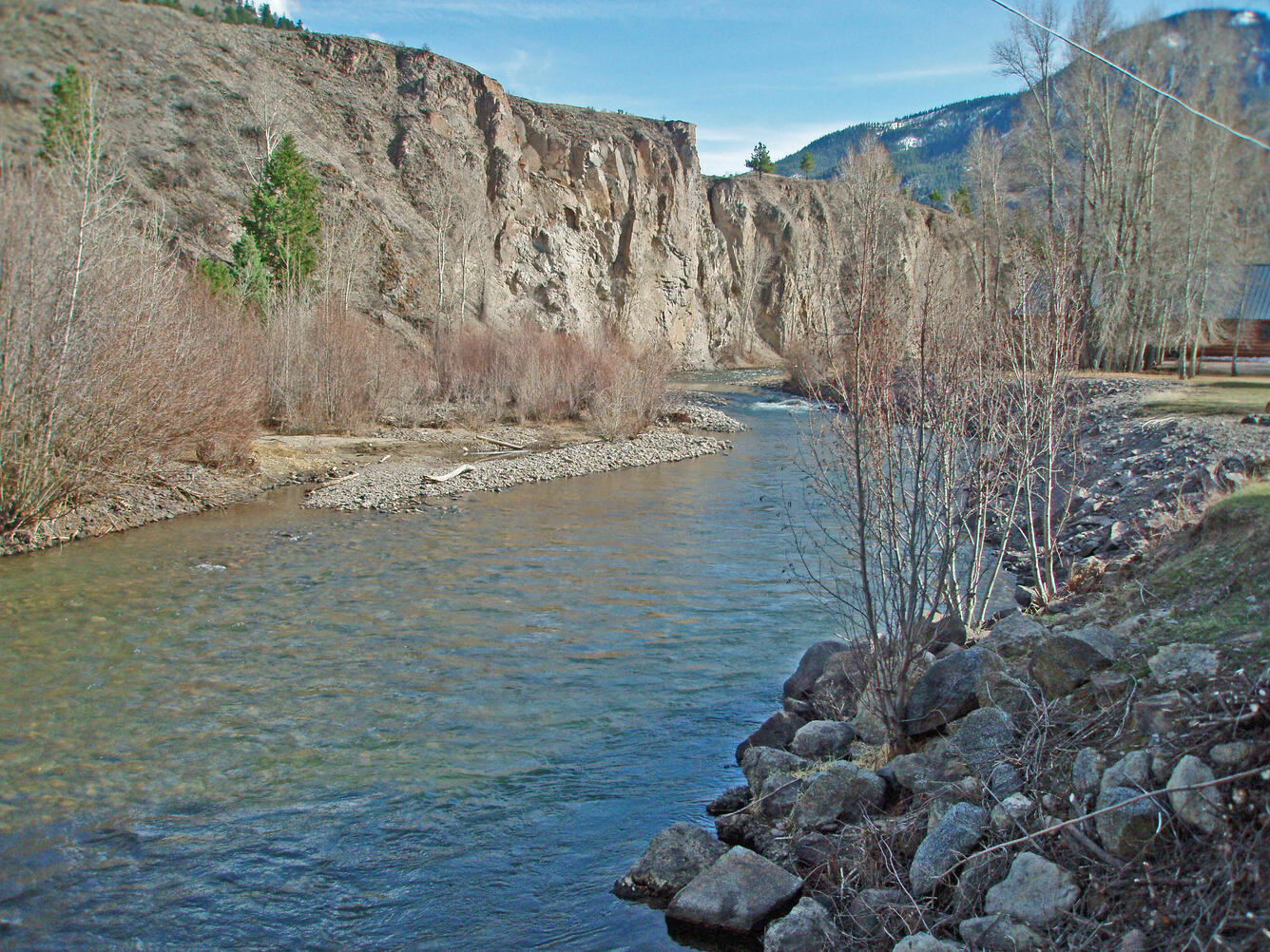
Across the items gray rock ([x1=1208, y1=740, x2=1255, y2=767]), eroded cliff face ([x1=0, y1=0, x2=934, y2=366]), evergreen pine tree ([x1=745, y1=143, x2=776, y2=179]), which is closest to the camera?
gray rock ([x1=1208, y1=740, x2=1255, y2=767])

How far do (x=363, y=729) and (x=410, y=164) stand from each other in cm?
4693

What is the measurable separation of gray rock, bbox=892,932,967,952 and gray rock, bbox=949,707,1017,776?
1204 millimetres

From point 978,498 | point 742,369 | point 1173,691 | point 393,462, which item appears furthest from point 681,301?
point 1173,691

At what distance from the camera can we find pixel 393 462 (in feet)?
69.5

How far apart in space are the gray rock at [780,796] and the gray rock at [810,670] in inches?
74.1

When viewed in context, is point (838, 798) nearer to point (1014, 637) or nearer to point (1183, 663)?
point (1183, 663)

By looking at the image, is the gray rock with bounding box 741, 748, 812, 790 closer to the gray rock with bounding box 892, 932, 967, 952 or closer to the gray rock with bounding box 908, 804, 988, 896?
the gray rock with bounding box 908, 804, 988, 896

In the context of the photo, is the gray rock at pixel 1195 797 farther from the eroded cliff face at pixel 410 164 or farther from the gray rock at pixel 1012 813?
the eroded cliff face at pixel 410 164

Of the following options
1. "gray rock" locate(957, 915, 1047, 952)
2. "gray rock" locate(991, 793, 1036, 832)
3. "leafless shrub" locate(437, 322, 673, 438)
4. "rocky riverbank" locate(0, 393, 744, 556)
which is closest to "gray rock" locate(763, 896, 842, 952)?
"gray rock" locate(957, 915, 1047, 952)

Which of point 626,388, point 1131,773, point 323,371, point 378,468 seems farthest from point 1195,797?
point 626,388

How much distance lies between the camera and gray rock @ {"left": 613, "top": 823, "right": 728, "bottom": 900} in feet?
17.5

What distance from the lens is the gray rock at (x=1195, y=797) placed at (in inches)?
146

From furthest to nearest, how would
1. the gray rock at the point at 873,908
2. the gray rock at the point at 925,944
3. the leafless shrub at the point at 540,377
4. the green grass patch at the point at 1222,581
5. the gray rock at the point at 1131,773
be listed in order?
the leafless shrub at the point at 540,377 < the green grass patch at the point at 1222,581 < the gray rock at the point at 873,908 < the gray rock at the point at 1131,773 < the gray rock at the point at 925,944

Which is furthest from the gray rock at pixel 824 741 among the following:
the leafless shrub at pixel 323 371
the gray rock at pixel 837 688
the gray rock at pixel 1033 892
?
the leafless shrub at pixel 323 371
